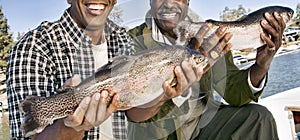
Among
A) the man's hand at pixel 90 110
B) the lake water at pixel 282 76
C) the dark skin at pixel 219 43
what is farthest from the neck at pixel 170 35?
the lake water at pixel 282 76

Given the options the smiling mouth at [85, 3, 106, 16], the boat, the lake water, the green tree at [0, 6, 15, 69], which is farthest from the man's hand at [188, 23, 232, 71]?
the green tree at [0, 6, 15, 69]

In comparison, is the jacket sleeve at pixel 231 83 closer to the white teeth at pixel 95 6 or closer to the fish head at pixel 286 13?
the fish head at pixel 286 13

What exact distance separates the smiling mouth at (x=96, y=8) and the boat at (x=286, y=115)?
1.98 meters

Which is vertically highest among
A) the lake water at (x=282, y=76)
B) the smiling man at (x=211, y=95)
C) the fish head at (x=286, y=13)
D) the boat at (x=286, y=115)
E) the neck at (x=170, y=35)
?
the fish head at (x=286, y=13)

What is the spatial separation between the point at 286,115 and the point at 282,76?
8.82 m

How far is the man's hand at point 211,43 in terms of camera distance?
1684 mm

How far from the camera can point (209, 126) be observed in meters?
2.28

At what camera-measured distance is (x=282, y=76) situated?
37.8 feet

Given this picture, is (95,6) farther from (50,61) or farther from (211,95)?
(211,95)

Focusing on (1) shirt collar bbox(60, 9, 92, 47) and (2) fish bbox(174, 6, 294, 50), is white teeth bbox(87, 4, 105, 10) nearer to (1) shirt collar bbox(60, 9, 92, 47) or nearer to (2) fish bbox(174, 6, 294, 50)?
(1) shirt collar bbox(60, 9, 92, 47)

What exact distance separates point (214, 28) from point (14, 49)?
2.91 ft

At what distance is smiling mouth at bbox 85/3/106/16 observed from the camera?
5.57 feet

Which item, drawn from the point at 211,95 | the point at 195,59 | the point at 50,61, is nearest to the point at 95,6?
the point at 50,61

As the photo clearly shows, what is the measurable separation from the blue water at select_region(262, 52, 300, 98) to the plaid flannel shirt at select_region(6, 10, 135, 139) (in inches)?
285
